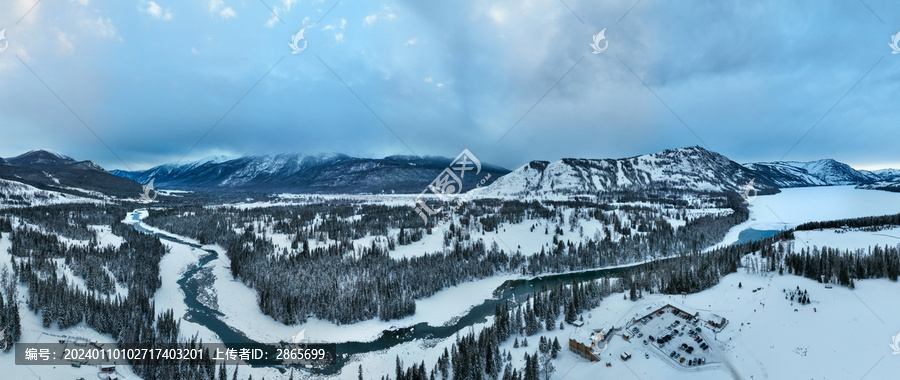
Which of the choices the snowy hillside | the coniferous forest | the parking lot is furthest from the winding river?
the snowy hillside

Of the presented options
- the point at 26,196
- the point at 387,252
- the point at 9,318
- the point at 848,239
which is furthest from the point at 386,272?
the point at 26,196

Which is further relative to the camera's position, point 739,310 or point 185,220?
point 185,220

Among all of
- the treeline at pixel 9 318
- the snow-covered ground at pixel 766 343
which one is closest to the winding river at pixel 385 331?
the snow-covered ground at pixel 766 343

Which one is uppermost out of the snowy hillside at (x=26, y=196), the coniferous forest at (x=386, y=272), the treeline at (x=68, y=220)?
the snowy hillside at (x=26, y=196)

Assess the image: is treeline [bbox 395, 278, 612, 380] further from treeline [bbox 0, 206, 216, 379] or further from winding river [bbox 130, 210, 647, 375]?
treeline [bbox 0, 206, 216, 379]

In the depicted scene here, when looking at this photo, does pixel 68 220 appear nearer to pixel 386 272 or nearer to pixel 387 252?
pixel 387 252

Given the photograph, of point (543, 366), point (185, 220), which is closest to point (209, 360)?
point (543, 366)

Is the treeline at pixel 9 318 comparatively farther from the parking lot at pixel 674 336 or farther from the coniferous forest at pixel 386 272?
the parking lot at pixel 674 336

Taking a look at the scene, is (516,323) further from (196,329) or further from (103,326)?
(103,326)
